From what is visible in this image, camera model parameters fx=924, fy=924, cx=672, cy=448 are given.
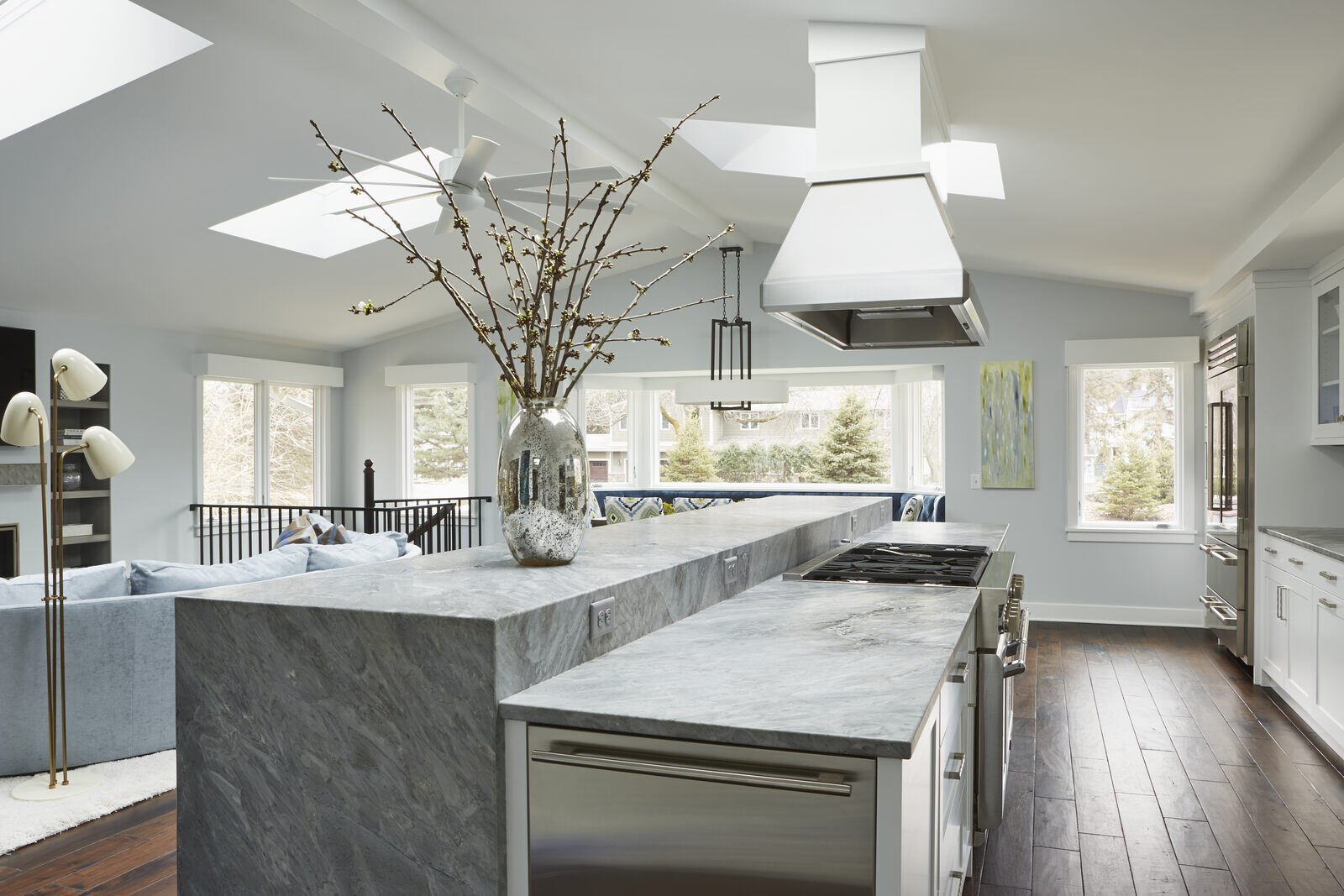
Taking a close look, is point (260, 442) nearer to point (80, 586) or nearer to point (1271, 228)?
point (80, 586)

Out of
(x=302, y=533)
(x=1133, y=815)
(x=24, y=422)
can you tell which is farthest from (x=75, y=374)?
(x=1133, y=815)

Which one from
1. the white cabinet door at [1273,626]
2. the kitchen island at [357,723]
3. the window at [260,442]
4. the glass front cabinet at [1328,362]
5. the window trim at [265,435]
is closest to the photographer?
the kitchen island at [357,723]

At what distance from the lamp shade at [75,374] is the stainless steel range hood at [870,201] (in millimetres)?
2613

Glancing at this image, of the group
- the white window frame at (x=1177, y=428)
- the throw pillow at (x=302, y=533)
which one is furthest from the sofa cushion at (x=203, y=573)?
the white window frame at (x=1177, y=428)

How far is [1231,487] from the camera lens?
525cm

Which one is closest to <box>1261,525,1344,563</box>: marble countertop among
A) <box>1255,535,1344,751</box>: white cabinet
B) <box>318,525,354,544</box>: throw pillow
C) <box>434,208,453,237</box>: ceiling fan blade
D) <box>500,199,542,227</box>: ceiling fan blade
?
<box>1255,535,1344,751</box>: white cabinet

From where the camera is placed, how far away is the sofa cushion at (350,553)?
13.4 ft

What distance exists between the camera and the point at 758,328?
7.59 metres

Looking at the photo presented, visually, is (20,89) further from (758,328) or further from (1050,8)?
(758,328)

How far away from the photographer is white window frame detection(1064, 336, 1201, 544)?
6430mm

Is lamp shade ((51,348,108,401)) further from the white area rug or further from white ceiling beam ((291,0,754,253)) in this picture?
white ceiling beam ((291,0,754,253))

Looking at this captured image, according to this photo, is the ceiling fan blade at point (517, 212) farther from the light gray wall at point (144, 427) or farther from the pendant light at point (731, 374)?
the light gray wall at point (144, 427)

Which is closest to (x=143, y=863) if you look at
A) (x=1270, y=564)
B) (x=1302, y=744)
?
(x=1302, y=744)

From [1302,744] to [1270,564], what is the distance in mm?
1062
